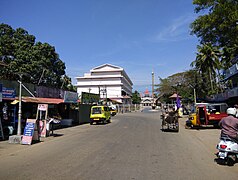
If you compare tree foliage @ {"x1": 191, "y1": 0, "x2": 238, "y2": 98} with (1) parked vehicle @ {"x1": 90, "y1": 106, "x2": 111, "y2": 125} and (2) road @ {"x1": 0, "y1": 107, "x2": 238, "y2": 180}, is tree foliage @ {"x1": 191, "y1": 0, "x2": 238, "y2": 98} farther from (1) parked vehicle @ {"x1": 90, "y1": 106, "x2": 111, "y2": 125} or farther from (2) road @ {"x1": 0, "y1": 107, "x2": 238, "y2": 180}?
(1) parked vehicle @ {"x1": 90, "y1": 106, "x2": 111, "y2": 125}

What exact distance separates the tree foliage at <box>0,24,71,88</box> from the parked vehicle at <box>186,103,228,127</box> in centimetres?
2518

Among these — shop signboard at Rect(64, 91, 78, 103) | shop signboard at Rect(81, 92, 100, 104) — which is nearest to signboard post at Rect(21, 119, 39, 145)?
shop signboard at Rect(64, 91, 78, 103)

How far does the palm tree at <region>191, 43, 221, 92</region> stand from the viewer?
41.3 m

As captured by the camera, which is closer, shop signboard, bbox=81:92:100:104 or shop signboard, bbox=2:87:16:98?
shop signboard, bbox=2:87:16:98

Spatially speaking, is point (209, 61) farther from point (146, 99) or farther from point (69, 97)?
point (146, 99)

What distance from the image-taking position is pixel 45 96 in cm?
2500

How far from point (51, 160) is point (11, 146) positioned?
4.74 metres

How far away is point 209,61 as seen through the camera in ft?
138

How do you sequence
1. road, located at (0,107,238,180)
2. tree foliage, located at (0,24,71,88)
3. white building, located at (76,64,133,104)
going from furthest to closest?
white building, located at (76,64,133,104) → tree foliage, located at (0,24,71,88) → road, located at (0,107,238,180)

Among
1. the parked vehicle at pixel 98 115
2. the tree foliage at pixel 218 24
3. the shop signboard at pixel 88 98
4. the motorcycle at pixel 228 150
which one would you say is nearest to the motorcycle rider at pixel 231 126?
the motorcycle at pixel 228 150

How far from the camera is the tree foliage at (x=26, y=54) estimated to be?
3759 centimetres

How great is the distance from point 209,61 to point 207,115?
2494 centimetres

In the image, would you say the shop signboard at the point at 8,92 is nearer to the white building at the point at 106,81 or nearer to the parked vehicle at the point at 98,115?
the parked vehicle at the point at 98,115

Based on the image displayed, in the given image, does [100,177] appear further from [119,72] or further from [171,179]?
[119,72]
